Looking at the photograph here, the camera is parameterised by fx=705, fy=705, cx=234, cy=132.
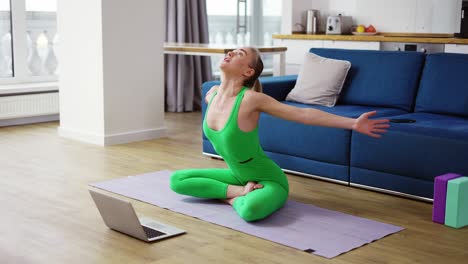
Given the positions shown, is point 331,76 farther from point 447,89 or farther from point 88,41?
point 88,41

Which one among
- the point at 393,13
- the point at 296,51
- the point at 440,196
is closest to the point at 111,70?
the point at 296,51

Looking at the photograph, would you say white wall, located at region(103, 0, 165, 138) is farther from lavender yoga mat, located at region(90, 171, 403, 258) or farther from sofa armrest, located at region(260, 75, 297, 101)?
lavender yoga mat, located at region(90, 171, 403, 258)

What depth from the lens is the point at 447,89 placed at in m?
4.61

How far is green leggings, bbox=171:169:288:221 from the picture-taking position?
137 inches

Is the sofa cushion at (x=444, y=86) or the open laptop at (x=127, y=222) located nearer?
the open laptop at (x=127, y=222)

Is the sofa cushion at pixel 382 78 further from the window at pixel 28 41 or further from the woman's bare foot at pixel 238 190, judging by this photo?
the window at pixel 28 41

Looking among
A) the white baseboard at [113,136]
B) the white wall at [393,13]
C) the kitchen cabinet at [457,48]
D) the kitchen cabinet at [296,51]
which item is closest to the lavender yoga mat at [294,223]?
the white baseboard at [113,136]

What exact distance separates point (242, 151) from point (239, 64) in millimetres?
460

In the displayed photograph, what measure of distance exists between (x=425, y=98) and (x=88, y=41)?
2.64m

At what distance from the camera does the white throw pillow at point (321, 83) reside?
503 centimetres

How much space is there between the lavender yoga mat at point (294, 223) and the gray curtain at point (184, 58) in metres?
3.37

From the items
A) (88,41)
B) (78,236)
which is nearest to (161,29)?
(88,41)

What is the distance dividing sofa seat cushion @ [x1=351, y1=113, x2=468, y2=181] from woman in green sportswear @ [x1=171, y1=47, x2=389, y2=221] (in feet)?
1.09

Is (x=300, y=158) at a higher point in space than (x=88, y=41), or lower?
lower
